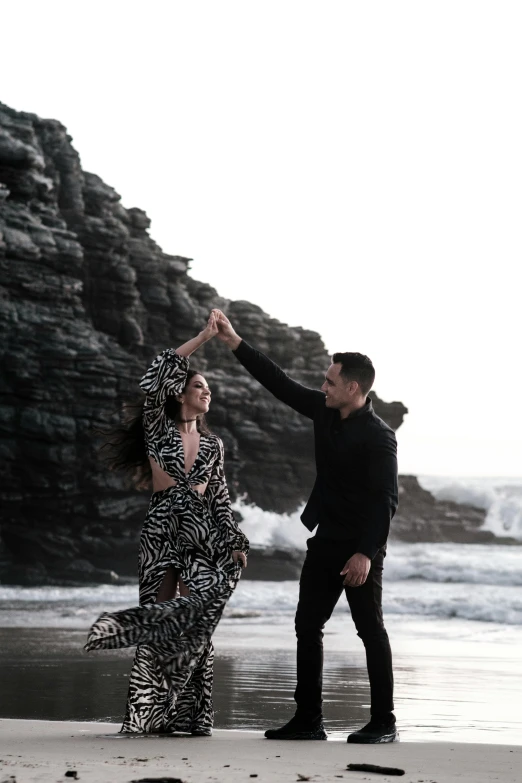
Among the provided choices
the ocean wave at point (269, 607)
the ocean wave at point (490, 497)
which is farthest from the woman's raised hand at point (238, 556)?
the ocean wave at point (490, 497)

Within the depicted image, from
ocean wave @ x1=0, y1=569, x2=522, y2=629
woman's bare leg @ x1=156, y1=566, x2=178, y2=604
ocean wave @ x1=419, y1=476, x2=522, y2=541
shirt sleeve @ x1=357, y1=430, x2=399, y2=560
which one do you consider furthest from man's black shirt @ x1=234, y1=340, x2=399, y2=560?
ocean wave @ x1=419, y1=476, x2=522, y2=541

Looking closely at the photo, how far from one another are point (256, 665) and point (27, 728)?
189 inches

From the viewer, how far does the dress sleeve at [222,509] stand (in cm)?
533

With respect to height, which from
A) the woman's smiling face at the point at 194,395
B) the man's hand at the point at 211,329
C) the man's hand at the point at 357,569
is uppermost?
the man's hand at the point at 211,329

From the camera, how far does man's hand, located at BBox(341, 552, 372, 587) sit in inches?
195

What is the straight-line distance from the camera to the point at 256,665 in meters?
9.95

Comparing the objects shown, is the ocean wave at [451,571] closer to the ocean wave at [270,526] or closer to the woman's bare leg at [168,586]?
the ocean wave at [270,526]

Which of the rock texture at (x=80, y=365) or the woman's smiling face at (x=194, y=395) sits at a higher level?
the rock texture at (x=80, y=365)

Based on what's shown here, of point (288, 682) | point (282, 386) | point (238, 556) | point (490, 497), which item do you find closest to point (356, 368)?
point (282, 386)

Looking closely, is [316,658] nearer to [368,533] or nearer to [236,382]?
[368,533]

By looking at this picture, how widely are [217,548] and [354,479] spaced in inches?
28.7

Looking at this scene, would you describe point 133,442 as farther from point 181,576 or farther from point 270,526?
point 270,526

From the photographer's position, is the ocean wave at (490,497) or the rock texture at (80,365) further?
the ocean wave at (490,497)

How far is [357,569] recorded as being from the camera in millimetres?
4969
